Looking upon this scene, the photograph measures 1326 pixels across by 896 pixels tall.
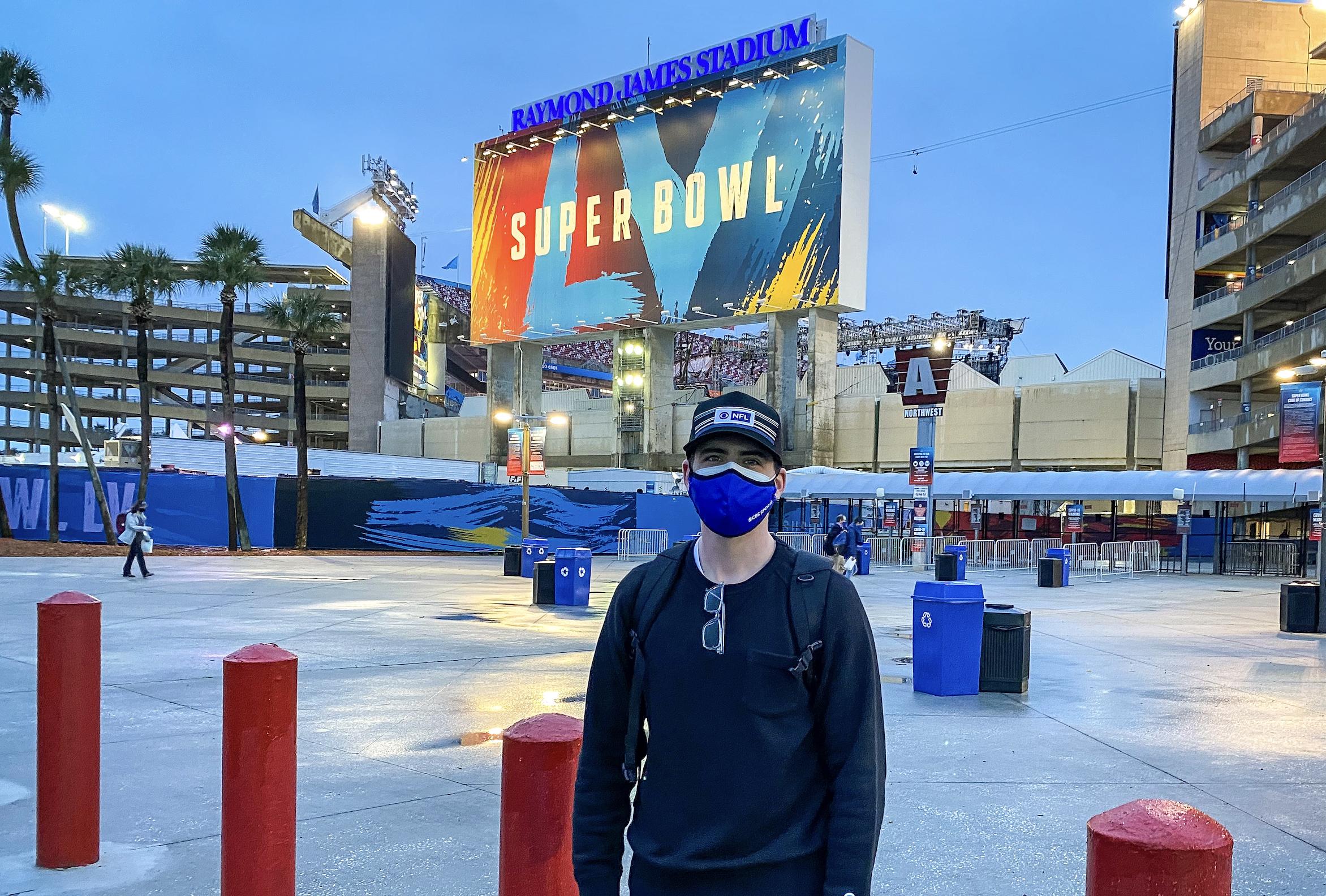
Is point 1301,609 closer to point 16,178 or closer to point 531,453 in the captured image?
point 531,453

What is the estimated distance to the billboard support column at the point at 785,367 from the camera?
5322cm

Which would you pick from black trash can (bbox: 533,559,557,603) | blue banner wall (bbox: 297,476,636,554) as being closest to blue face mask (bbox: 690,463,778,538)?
black trash can (bbox: 533,559,557,603)

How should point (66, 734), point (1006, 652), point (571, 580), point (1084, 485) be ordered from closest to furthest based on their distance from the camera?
point (66, 734)
point (1006, 652)
point (571, 580)
point (1084, 485)

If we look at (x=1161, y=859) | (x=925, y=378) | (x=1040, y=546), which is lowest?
(x=1040, y=546)

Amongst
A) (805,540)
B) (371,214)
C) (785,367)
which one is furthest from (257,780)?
(371,214)

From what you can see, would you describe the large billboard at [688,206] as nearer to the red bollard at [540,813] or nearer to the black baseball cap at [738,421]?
the red bollard at [540,813]

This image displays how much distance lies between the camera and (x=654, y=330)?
195 feet

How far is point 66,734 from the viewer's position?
15.4 ft

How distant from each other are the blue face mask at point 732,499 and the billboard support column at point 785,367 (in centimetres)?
5046

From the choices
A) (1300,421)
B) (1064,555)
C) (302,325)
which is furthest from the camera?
(302,325)

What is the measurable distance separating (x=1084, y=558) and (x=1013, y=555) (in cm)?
240

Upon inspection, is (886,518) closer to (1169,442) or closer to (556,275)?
(1169,442)

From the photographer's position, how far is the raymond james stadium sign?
174ft

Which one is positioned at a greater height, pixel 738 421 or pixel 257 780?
pixel 738 421
